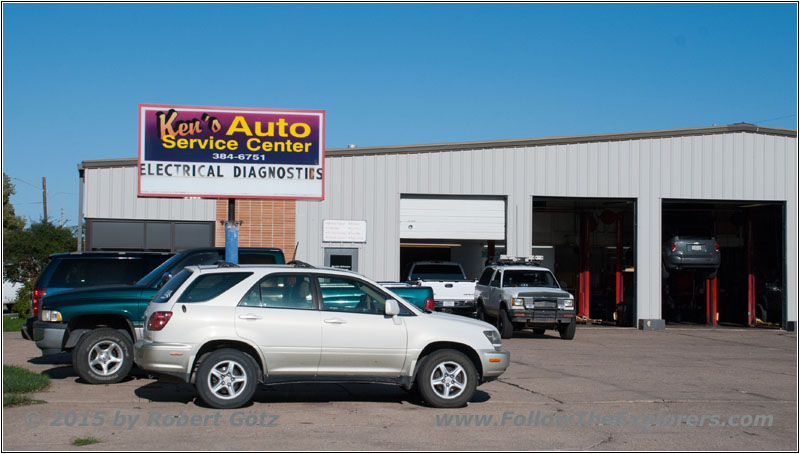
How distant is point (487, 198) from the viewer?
2662cm

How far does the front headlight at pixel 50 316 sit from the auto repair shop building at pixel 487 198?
13.3 m

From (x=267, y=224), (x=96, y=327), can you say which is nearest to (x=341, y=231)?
(x=267, y=224)

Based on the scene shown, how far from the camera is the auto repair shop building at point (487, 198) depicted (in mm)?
25578

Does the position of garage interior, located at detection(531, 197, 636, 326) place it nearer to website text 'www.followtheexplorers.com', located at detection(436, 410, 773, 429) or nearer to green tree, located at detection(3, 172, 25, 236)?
website text 'www.followtheexplorers.com', located at detection(436, 410, 773, 429)

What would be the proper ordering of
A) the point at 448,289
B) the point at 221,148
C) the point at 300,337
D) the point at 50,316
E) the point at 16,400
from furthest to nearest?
1. the point at 448,289
2. the point at 221,148
3. the point at 50,316
4. the point at 16,400
5. the point at 300,337

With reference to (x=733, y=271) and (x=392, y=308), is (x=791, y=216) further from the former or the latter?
(x=392, y=308)

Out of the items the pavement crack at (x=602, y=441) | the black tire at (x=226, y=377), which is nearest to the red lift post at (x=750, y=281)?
the pavement crack at (x=602, y=441)

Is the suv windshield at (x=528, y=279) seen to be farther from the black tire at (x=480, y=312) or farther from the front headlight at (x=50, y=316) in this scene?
the front headlight at (x=50, y=316)

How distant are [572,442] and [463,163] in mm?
18608

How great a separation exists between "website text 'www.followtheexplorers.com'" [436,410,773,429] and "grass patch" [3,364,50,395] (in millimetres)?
5381

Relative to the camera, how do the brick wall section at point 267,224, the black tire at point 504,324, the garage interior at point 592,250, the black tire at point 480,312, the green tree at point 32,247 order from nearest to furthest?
1. the black tire at point 504,324
2. the black tire at point 480,312
3. the brick wall section at point 267,224
4. the garage interior at point 592,250
5. the green tree at point 32,247

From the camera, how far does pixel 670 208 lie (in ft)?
100

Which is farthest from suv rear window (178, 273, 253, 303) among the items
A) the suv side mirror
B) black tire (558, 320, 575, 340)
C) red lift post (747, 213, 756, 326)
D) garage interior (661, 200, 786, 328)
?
red lift post (747, 213, 756, 326)

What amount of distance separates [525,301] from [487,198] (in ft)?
20.1
